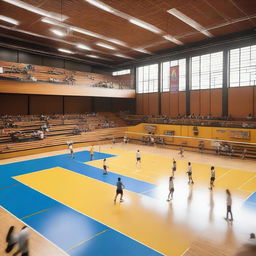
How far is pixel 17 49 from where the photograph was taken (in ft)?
98.2

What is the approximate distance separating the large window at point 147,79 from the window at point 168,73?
145cm

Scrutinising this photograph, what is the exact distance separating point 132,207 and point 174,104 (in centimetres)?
2358

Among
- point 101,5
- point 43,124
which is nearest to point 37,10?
point 101,5

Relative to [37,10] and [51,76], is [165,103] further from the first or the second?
[37,10]

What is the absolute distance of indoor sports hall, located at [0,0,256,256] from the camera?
352 inches

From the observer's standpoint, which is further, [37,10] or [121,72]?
[121,72]

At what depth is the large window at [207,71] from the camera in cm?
2795

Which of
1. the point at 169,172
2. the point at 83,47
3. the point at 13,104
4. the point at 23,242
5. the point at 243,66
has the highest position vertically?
the point at 83,47

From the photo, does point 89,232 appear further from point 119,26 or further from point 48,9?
point 119,26

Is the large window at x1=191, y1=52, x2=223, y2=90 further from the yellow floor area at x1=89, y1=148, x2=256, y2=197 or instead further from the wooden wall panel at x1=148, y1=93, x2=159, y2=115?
the yellow floor area at x1=89, y1=148, x2=256, y2=197

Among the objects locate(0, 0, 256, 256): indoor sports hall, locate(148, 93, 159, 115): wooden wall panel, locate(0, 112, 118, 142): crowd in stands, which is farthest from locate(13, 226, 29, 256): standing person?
locate(148, 93, 159, 115): wooden wall panel

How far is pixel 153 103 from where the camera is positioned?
35344 millimetres

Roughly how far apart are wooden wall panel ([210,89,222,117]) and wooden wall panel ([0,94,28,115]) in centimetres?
2503

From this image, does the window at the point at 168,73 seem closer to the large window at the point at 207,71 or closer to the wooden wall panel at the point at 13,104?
the large window at the point at 207,71
